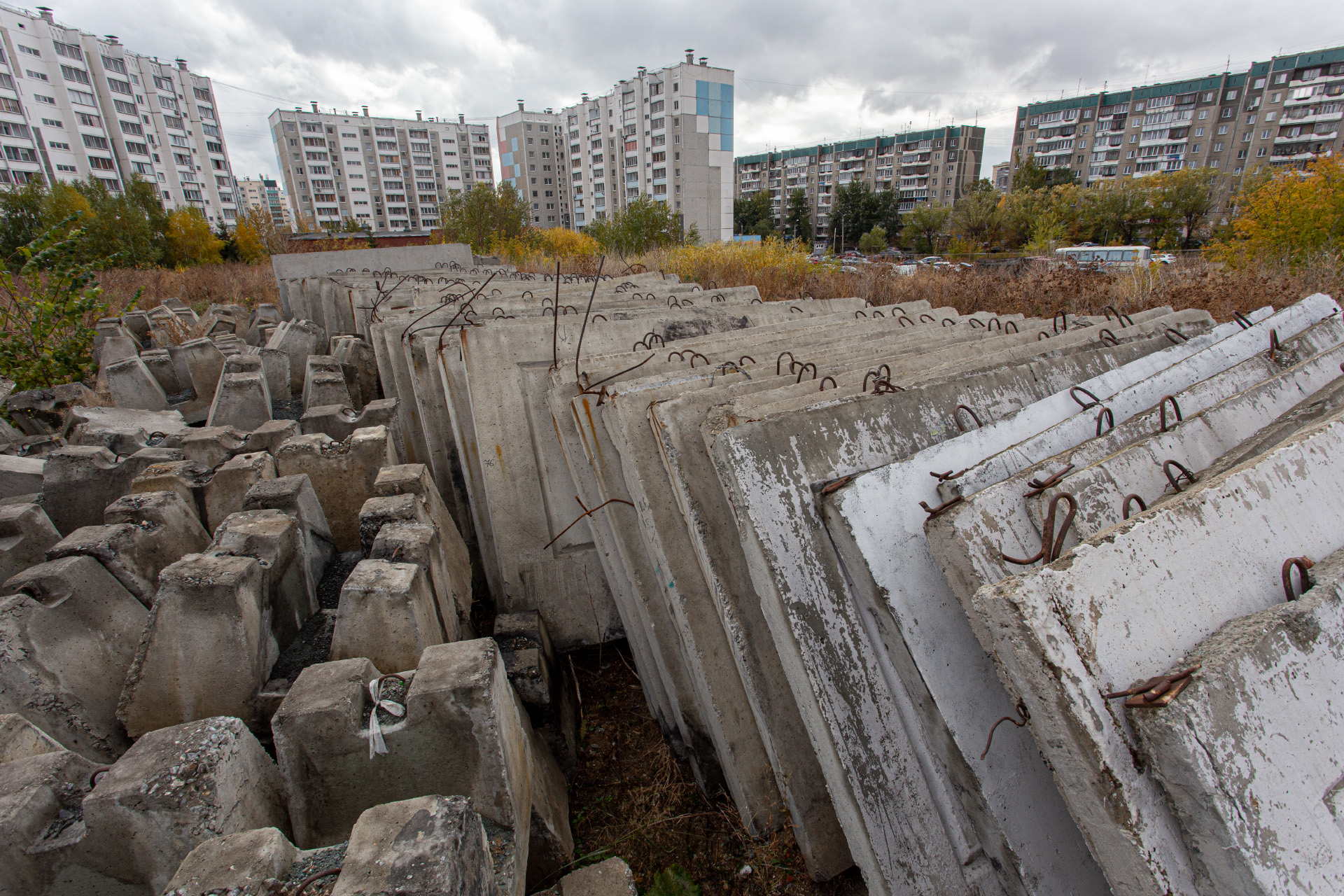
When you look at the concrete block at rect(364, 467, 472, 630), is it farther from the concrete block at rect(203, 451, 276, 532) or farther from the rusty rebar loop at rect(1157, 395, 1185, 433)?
the rusty rebar loop at rect(1157, 395, 1185, 433)

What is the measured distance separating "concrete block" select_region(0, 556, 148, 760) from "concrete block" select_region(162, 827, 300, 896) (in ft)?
4.33

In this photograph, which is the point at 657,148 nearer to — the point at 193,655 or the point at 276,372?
the point at 276,372

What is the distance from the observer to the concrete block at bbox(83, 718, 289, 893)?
1271 millimetres

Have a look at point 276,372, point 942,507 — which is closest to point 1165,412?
point 942,507

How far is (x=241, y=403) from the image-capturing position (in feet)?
15.0

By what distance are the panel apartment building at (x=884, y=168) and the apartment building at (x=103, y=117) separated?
55.4 m

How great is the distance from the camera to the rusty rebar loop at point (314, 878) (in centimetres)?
106

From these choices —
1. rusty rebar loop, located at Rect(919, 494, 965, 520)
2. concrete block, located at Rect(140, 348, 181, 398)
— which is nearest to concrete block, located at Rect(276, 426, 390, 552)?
rusty rebar loop, located at Rect(919, 494, 965, 520)

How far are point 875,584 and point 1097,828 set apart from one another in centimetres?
56

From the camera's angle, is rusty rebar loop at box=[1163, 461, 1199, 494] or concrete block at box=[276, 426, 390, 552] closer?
rusty rebar loop at box=[1163, 461, 1199, 494]

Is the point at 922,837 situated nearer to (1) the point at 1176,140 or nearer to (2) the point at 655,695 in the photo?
(2) the point at 655,695

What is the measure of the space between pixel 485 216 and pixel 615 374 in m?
22.4

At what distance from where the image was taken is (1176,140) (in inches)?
2217

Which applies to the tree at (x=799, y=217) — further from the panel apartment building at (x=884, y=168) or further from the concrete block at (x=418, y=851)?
the concrete block at (x=418, y=851)
